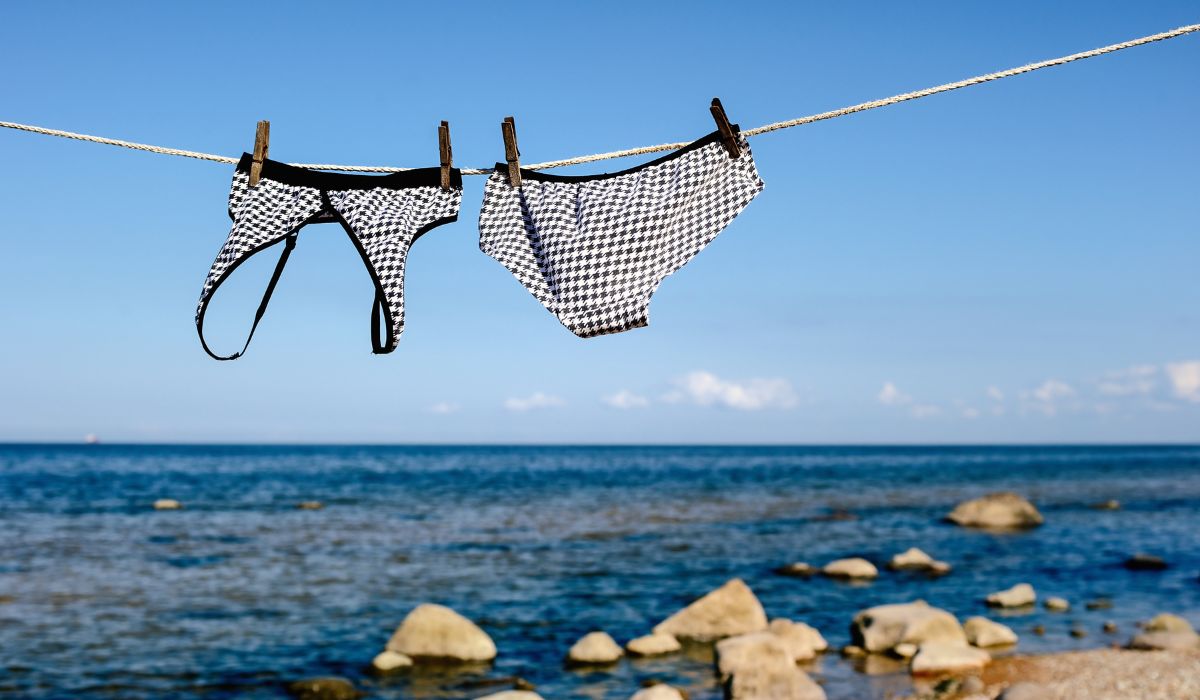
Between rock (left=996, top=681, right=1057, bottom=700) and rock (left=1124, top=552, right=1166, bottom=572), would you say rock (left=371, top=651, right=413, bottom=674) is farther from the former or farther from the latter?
rock (left=1124, top=552, right=1166, bottom=572)

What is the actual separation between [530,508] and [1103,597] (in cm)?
2598

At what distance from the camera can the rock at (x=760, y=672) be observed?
10961mm

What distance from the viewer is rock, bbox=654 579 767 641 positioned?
48.1ft

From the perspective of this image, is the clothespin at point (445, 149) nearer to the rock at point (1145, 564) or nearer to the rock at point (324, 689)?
the rock at point (324, 689)

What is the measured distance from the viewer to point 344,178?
11.8 ft

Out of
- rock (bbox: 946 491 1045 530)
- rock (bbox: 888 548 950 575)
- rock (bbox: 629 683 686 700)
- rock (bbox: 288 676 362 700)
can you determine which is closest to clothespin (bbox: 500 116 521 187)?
rock (bbox: 629 683 686 700)

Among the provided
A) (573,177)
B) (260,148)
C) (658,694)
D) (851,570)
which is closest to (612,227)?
(573,177)

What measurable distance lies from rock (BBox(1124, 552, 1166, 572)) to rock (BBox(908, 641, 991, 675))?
37.7 feet

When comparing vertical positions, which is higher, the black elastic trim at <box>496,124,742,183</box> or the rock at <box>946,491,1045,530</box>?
the black elastic trim at <box>496,124,742,183</box>

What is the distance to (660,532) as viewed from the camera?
30750 mm

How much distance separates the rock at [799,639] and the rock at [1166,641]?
4399 millimetres

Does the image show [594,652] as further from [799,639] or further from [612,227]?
[612,227]

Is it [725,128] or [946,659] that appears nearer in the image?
[725,128]

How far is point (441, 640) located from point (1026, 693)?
26.0 ft
